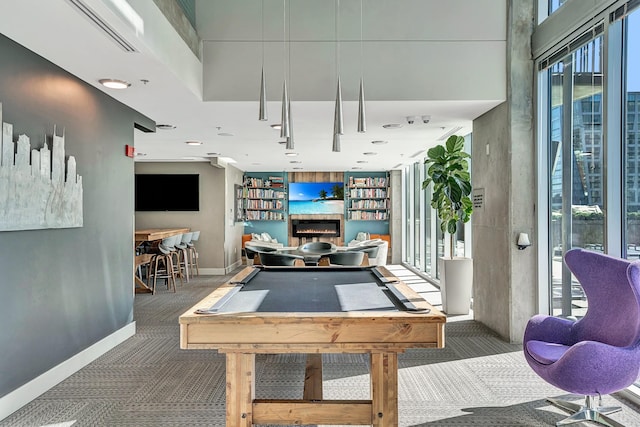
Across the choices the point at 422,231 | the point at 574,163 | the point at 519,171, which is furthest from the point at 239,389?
the point at 422,231

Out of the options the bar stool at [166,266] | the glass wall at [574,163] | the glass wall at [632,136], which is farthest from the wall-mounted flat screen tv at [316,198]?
the glass wall at [632,136]

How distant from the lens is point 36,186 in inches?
138

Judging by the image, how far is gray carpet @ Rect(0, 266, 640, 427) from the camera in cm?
311

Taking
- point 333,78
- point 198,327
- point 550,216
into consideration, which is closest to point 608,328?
point 550,216

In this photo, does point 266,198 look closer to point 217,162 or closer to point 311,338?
point 217,162

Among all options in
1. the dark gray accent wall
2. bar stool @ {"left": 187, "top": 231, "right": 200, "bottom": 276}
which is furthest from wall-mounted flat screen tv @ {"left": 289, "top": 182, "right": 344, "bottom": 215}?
the dark gray accent wall

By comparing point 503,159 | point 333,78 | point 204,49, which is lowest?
point 503,159

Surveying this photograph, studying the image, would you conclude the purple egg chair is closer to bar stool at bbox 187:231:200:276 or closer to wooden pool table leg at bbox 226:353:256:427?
wooden pool table leg at bbox 226:353:256:427

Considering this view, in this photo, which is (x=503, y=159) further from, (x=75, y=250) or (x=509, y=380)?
(x=75, y=250)

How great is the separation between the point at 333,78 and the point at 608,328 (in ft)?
10.8

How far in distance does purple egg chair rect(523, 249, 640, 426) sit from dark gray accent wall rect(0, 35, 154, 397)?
11.4ft

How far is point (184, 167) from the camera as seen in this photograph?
35.0 feet

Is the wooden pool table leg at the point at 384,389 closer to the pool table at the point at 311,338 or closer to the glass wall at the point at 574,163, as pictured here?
the pool table at the point at 311,338

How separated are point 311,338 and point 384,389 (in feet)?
1.67
